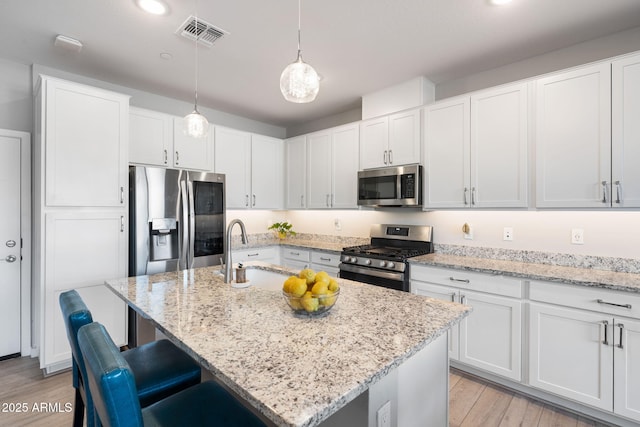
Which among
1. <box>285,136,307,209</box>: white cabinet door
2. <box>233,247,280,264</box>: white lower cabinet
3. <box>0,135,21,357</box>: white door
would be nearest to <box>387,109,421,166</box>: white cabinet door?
<box>285,136,307,209</box>: white cabinet door

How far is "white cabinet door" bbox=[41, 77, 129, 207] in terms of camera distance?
252cm

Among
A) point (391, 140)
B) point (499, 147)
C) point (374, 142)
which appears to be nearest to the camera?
point (499, 147)

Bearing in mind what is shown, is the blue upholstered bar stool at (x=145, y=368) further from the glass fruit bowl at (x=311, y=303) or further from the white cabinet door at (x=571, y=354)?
the white cabinet door at (x=571, y=354)

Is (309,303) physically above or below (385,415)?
above

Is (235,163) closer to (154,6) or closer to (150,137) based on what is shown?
(150,137)

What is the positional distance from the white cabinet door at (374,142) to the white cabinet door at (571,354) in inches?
77.3

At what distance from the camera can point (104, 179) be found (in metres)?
2.77

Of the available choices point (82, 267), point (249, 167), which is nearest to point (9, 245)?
point (82, 267)

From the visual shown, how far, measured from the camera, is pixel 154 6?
80.9 inches

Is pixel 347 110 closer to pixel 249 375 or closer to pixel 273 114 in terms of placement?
pixel 273 114

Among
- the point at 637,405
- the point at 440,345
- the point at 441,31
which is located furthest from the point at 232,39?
the point at 637,405

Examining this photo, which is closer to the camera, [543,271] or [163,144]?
[543,271]

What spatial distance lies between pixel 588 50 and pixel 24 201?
5062 millimetres

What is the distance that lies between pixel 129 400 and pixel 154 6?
231cm
